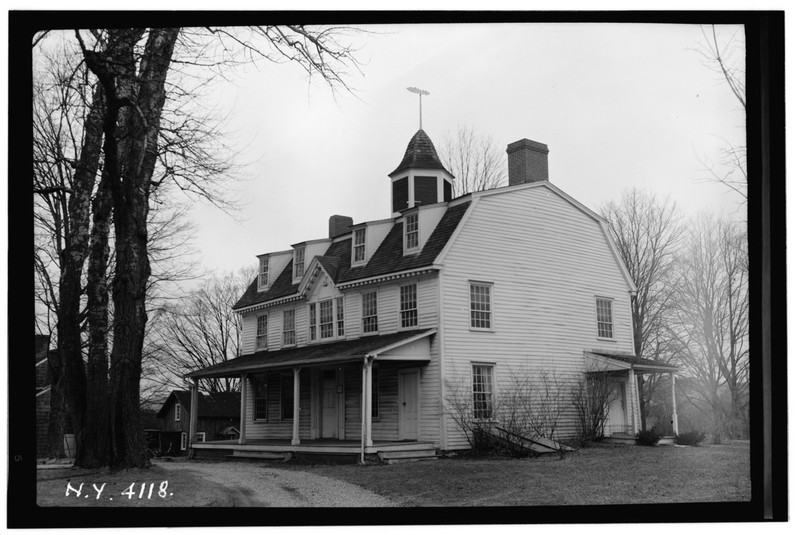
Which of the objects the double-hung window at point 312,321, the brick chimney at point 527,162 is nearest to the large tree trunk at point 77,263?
the double-hung window at point 312,321

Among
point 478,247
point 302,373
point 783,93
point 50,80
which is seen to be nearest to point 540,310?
point 478,247

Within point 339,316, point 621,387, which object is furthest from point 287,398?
point 621,387

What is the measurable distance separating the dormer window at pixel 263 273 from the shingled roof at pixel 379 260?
252 millimetres

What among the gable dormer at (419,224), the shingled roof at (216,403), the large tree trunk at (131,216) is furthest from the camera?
the shingled roof at (216,403)

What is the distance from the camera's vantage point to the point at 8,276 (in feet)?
33.8

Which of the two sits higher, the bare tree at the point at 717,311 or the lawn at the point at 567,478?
the bare tree at the point at 717,311

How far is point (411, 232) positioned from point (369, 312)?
2441 millimetres

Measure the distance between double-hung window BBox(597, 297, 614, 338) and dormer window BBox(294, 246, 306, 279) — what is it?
8567 millimetres

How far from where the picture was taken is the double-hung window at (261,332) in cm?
2530

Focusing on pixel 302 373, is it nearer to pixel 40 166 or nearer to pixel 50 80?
pixel 40 166

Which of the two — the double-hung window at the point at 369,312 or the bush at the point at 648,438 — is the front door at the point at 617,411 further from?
the double-hung window at the point at 369,312

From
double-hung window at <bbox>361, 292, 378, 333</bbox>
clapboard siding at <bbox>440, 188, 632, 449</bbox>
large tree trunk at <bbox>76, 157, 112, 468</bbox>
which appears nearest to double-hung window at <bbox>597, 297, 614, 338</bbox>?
clapboard siding at <bbox>440, 188, 632, 449</bbox>

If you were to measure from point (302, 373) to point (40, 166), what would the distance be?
36.1 ft

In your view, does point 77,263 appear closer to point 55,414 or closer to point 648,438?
point 55,414
